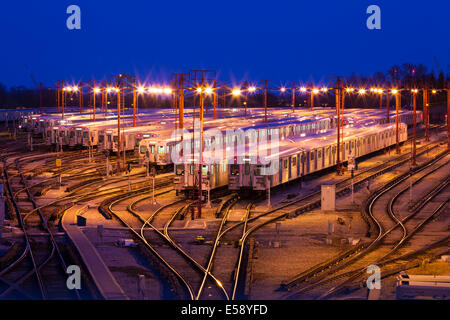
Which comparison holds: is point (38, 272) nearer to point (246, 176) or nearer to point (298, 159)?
point (246, 176)

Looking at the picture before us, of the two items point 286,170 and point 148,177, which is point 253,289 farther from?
point 148,177

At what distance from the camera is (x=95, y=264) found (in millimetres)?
18109

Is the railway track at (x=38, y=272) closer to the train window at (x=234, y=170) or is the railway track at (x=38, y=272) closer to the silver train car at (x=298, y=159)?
the train window at (x=234, y=170)

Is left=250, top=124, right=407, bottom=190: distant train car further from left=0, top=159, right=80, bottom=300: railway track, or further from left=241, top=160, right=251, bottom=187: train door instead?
left=0, top=159, right=80, bottom=300: railway track

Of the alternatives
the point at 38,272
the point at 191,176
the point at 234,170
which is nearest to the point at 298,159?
the point at 234,170

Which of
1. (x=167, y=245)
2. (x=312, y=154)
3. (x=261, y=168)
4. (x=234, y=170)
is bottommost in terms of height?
(x=167, y=245)

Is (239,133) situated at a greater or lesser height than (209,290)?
greater

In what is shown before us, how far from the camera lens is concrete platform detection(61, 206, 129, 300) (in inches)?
589

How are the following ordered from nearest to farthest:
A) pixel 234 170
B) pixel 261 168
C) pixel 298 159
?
pixel 261 168, pixel 234 170, pixel 298 159

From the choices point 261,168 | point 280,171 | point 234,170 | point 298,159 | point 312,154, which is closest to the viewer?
point 261,168

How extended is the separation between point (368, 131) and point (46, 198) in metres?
27.8
